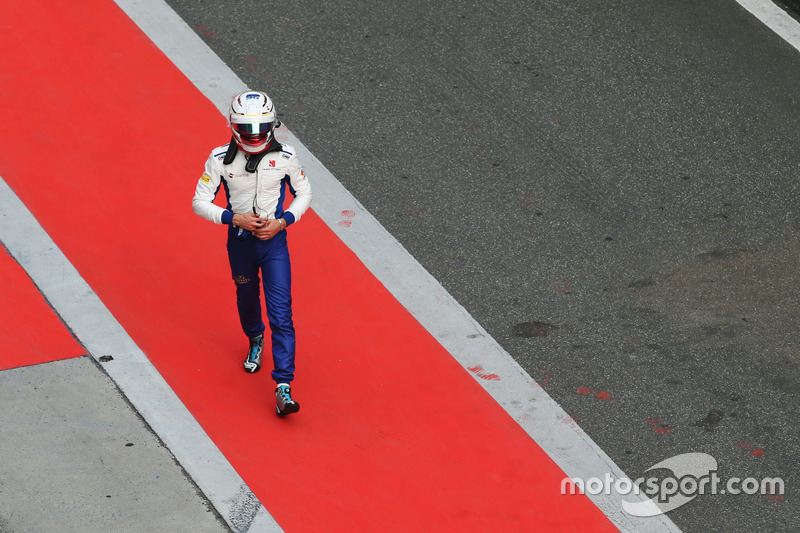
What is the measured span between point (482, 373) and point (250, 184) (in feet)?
6.99

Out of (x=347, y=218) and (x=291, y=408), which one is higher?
(x=347, y=218)

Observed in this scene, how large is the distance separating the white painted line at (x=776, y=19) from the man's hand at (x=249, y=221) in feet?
22.1

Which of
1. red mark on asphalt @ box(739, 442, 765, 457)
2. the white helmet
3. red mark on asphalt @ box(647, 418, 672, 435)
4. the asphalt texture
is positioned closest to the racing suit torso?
the white helmet

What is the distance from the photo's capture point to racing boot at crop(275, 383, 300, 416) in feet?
23.0

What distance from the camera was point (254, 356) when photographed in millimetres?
7602

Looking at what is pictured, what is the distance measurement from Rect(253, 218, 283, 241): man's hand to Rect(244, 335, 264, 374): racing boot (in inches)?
38.3

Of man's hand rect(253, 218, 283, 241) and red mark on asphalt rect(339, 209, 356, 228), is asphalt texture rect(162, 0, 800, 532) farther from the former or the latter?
man's hand rect(253, 218, 283, 241)

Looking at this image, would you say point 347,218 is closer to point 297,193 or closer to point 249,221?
point 297,193

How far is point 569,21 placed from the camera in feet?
36.9

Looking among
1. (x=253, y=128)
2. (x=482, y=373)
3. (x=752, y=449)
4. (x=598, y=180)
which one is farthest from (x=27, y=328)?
(x=752, y=449)

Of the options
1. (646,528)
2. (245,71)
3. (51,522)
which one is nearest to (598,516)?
(646,528)

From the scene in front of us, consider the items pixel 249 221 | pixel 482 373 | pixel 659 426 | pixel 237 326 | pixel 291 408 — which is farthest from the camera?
pixel 237 326

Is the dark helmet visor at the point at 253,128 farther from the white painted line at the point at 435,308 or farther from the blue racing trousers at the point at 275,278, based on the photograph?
the white painted line at the point at 435,308

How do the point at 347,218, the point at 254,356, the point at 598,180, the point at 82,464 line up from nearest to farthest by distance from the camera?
the point at 82,464, the point at 254,356, the point at 347,218, the point at 598,180
